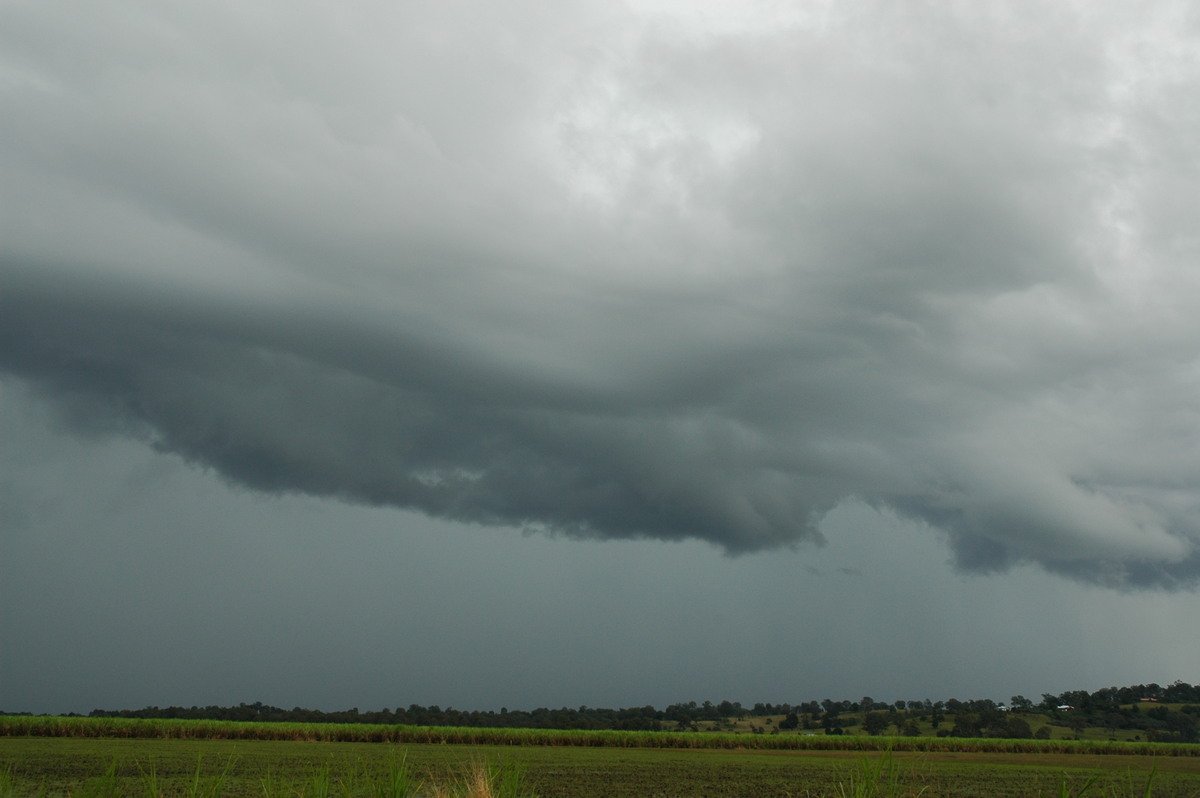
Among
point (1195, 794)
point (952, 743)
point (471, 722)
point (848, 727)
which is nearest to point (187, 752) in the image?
point (1195, 794)

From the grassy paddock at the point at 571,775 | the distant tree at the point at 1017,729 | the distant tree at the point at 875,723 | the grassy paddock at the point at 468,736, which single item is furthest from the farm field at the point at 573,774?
the distant tree at the point at 875,723

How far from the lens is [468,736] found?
80.7m

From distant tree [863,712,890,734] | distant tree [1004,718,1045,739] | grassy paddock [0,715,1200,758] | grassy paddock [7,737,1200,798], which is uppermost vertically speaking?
grassy paddock [7,737,1200,798]

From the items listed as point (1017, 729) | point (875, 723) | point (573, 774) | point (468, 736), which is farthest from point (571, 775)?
point (875, 723)

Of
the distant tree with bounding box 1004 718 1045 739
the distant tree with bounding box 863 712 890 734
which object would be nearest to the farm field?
the distant tree with bounding box 1004 718 1045 739

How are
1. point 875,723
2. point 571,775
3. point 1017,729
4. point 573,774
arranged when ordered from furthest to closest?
point 875,723 < point 1017,729 < point 573,774 < point 571,775

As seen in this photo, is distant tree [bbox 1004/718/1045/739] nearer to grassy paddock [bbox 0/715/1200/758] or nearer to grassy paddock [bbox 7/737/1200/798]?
grassy paddock [bbox 0/715/1200/758]

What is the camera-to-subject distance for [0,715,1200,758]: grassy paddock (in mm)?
76625

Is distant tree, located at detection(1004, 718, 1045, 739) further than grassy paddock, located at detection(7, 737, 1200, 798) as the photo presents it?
Yes

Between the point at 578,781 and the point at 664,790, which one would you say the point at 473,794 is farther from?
the point at 578,781

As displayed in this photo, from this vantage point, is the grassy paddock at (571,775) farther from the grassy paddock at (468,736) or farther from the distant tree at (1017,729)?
the distant tree at (1017,729)

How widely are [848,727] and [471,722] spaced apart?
273 ft

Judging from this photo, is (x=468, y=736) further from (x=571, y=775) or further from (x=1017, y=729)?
(x=1017, y=729)

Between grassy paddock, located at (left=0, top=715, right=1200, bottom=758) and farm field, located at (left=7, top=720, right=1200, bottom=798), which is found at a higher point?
farm field, located at (left=7, top=720, right=1200, bottom=798)
